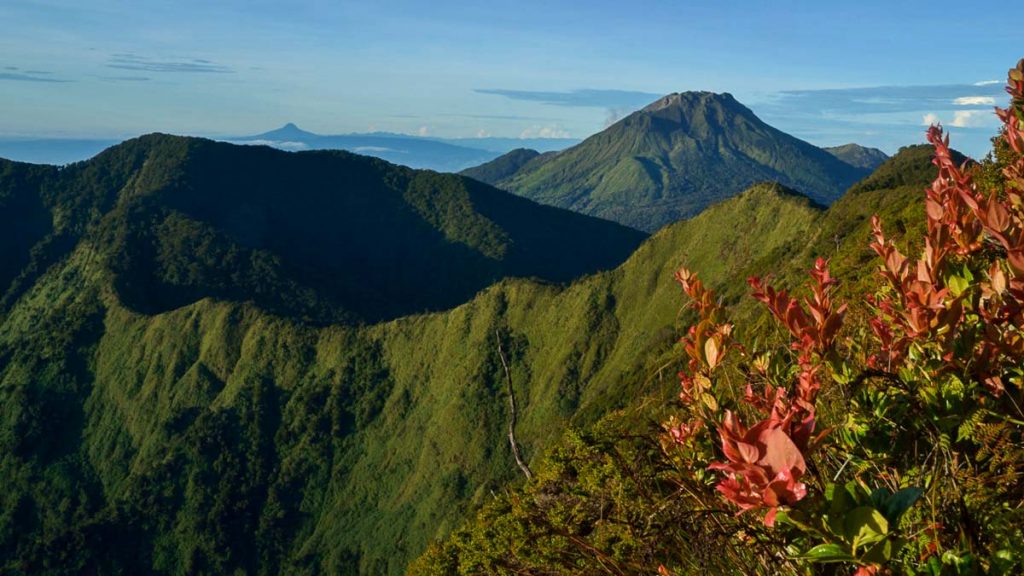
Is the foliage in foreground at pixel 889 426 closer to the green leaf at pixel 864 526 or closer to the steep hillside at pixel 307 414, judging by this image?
the green leaf at pixel 864 526

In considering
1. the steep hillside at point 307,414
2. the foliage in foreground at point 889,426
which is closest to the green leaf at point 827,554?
the foliage in foreground at point 889,426

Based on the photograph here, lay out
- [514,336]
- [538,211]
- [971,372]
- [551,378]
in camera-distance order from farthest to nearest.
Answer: [538,211] → [514,336] → [551,378] → [971,372]

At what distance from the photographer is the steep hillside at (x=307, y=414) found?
236 feet

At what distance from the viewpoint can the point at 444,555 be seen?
73.9 feet

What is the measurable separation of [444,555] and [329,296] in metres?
109

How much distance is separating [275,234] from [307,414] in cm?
9727

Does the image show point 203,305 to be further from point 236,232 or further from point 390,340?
point 236,232

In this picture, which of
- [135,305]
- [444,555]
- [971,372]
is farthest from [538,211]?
[971,372]

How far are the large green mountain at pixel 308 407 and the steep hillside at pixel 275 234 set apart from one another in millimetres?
19203

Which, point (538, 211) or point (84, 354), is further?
point (538, 211)

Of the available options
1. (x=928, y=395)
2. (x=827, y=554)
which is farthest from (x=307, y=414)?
(x=827, y=554)

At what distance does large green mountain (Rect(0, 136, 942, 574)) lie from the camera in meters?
Result: 71.4

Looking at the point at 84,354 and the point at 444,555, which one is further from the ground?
the point at 444,555

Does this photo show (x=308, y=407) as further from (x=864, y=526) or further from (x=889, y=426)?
(x=864, y=526)
